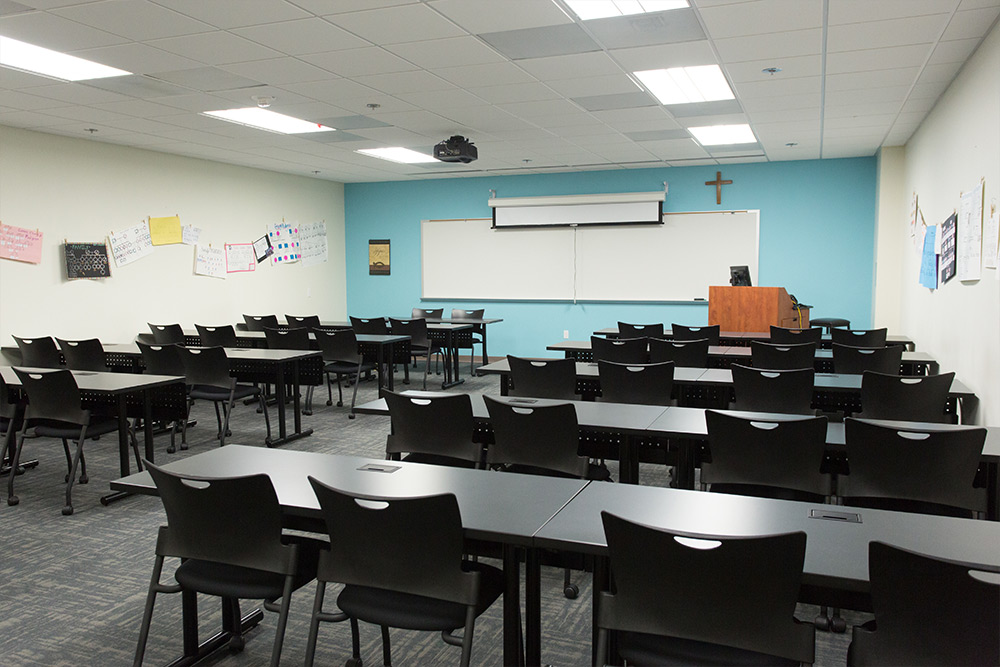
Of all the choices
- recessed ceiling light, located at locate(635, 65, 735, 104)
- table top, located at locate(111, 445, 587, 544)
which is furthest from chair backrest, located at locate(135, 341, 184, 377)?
recessed ceiling light, located at locate(635, 65, 735, 104)

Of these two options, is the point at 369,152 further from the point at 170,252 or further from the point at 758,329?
the point at 758,329

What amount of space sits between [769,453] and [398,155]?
22.5ft

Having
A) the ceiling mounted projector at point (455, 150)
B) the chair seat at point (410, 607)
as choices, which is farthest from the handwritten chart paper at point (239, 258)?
the chair seat at point (410, 607)

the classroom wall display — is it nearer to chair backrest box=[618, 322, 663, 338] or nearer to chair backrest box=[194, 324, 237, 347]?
chair backrest box=[194, 324, 237, 347]

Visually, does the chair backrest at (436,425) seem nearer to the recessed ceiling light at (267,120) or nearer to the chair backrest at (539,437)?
the chair backrest at (539,437)

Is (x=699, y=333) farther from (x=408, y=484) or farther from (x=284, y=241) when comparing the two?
(x=284, y=241)

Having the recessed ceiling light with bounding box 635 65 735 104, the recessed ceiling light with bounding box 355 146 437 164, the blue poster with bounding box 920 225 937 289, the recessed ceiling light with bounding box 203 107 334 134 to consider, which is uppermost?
the recessed ceiling light with bounding box 355 146 437 164

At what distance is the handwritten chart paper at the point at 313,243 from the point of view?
1054 centimetres

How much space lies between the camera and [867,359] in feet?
16.5

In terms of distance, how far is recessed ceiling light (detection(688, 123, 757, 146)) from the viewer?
23.1ft

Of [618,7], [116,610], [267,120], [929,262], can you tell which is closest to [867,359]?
[929,262]

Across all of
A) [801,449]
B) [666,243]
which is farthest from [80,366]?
[666,243]

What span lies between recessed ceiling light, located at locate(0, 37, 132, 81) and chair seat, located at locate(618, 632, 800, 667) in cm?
461

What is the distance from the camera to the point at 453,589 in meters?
1.96
